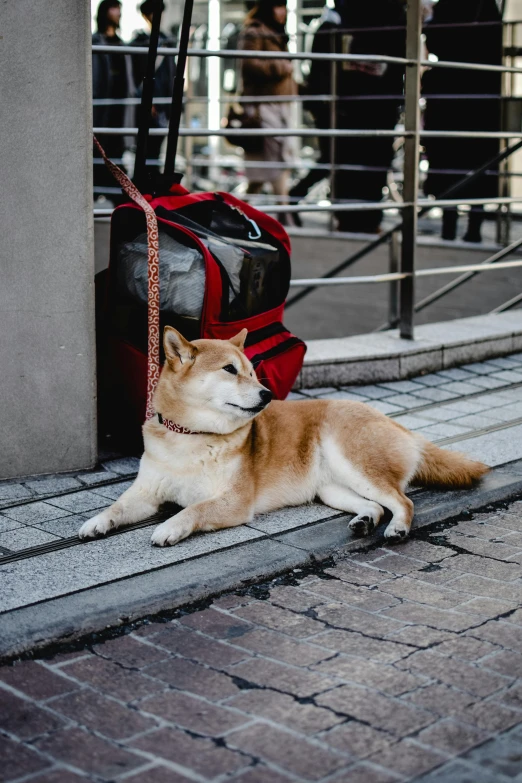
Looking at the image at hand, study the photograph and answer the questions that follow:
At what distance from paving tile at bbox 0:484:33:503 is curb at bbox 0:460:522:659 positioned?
1.01 m

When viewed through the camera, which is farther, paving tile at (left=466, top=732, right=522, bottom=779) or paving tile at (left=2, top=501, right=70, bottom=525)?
paving tile at (left=2, top=501, right=70, bottom=525)

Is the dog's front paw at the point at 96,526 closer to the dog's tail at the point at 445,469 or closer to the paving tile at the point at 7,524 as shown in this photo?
the paving tile at the point at 7,524

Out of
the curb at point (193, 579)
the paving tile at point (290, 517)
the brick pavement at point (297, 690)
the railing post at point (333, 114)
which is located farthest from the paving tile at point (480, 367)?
the railing post at point (333, 114)

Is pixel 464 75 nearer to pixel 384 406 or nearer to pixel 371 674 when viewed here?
pixel 384 406

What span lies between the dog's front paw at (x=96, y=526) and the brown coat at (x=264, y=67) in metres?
8.34

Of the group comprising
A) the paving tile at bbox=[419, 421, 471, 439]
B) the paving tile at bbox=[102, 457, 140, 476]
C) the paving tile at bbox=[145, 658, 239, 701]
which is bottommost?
the paving tile at bbox=[145, 658, 239, 701]

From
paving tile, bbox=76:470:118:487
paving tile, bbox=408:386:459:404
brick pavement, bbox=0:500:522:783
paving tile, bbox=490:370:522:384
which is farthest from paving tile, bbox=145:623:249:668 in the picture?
paving tile, bbox=490:370:522:384

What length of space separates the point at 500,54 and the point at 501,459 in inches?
260

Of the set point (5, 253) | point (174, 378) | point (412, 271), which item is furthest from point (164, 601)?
point (412, 271)

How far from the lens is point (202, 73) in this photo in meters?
18.2

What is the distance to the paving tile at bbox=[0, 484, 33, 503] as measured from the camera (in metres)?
4.35

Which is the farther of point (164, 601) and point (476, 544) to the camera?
point (476, 544)

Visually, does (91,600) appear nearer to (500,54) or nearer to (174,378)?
(174,378)

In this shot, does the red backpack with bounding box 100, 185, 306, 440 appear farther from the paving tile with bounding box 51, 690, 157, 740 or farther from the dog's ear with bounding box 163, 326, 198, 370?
the paving tile with bounding box 51, 690, 157, 740
